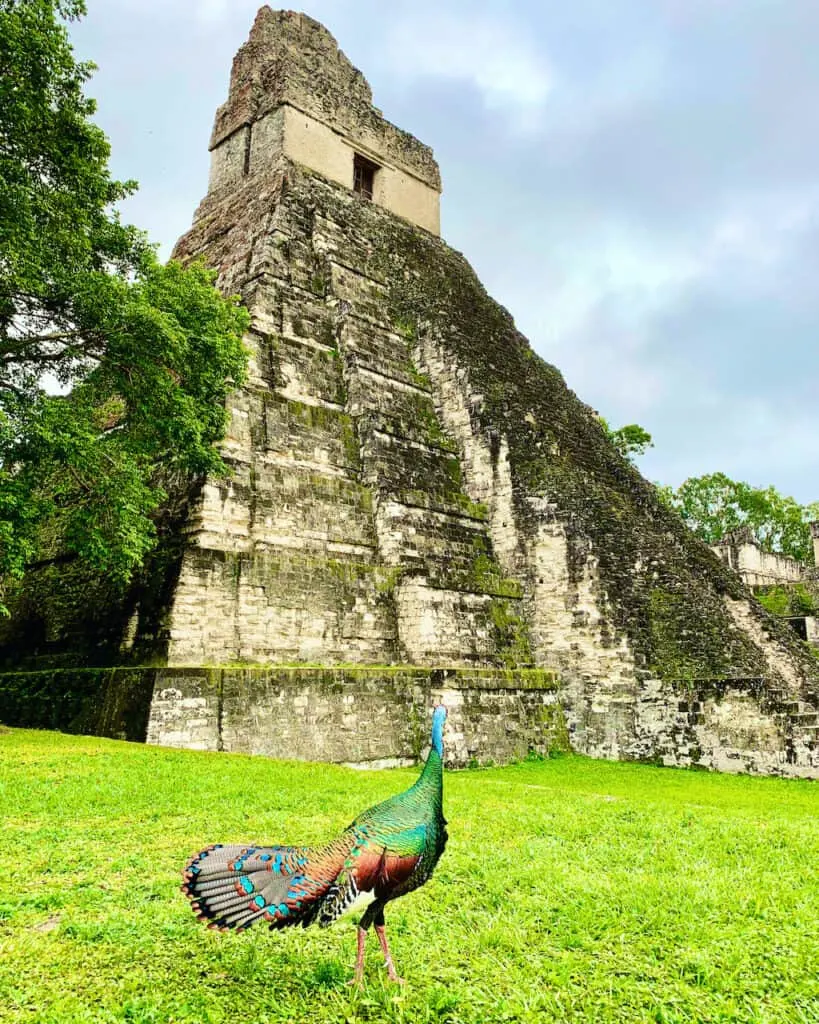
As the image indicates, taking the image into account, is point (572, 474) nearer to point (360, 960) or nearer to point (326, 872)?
point (360, 960)

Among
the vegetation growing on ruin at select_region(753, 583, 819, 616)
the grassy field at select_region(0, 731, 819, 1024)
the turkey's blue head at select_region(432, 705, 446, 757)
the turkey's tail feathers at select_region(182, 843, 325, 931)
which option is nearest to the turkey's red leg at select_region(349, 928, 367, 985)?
the grassy field at select_region(0, 731, 819, 1024)

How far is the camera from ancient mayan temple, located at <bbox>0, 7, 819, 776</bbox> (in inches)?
376

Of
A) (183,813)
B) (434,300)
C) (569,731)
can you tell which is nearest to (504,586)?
(569,731)

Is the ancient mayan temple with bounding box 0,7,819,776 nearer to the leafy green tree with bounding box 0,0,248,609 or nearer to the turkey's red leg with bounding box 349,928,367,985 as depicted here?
the leafy green tree with bounding box 0,0,248,609

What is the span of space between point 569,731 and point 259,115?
14.4m

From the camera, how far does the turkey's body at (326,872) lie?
249 cm

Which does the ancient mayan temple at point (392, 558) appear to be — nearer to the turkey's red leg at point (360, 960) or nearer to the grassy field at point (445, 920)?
the grassy field at point (445, 920)

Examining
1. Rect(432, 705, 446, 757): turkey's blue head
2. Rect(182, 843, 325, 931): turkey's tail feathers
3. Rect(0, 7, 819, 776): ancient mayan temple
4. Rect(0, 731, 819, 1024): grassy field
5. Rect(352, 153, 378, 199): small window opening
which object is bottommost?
Rect(0, 731, 819, 1024): grassy field

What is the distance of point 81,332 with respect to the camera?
356 inches

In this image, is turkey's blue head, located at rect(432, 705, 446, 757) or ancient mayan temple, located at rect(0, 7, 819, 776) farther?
ancient mayan temple, located at rect(0, 7, 819, 776)

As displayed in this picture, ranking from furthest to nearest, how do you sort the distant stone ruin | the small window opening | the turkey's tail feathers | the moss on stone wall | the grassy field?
the distant stone ruin < the small window opening < the moss on stone wall < the grassy field < the turkey's tail feathers

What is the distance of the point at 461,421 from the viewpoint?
46.7ft

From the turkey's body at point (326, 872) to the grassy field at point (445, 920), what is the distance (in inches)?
21.1

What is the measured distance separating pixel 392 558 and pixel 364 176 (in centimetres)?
1146
